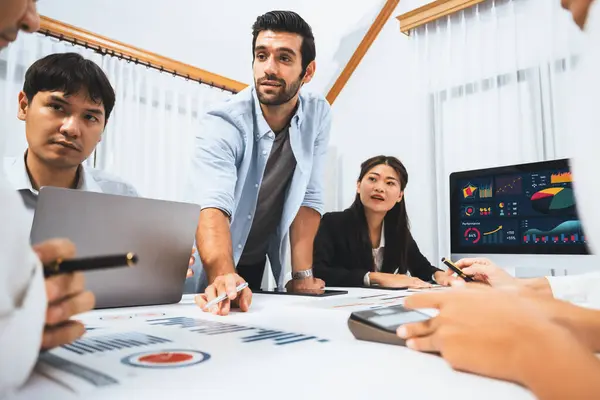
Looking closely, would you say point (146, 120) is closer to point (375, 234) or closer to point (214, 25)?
point (214, 25)

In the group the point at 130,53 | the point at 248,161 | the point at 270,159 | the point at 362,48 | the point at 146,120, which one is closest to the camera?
the point at 248,161

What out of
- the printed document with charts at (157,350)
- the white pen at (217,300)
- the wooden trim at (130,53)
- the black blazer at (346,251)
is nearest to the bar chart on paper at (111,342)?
the printed document with charts at (157,350)

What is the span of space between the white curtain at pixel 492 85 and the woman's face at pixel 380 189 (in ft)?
1.52

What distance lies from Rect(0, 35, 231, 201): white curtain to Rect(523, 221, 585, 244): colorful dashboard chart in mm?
1807

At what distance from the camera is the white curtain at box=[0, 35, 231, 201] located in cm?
242

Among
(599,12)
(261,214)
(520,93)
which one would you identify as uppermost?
(520,93)

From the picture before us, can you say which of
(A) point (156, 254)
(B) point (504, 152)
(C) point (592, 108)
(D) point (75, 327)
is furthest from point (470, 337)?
(B) point (504, 152)

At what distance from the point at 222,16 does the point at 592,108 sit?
269cm

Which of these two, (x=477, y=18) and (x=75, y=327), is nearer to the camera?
(x=75, y=327)

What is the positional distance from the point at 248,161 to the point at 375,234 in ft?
3.54

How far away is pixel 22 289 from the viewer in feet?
1.14

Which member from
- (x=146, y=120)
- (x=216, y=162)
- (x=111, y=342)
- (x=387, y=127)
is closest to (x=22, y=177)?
(x=216, y=162)

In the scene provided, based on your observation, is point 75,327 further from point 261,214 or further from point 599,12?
point 261,214

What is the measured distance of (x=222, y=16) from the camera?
2793 mm
